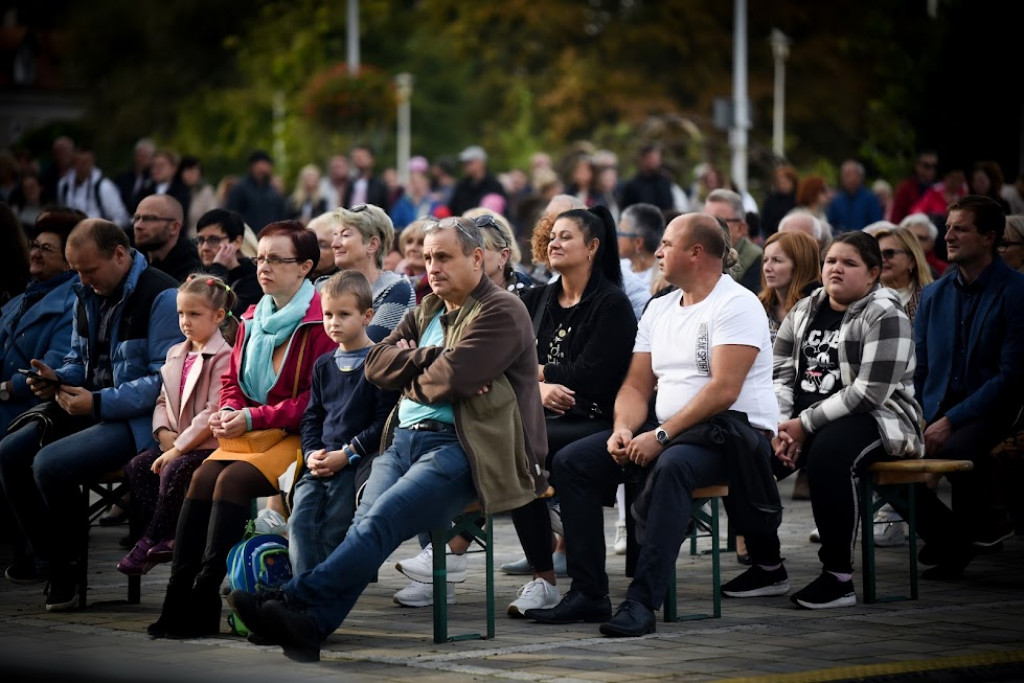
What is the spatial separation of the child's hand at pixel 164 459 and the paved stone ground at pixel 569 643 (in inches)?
27.2

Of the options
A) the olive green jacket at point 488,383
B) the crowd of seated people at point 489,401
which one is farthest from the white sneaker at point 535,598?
the olive green jacket at point 488,383

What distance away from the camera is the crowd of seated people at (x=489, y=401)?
7.71 meters

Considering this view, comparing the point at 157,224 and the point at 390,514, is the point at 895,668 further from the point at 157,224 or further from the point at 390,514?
the point at 157,224

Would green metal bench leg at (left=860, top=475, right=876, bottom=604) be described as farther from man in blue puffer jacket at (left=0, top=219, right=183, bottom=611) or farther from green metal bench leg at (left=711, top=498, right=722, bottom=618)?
man in blue puffer jacket at (left=0, top=219, right=183, bottom=611)

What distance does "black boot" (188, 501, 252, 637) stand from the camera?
7.78 m

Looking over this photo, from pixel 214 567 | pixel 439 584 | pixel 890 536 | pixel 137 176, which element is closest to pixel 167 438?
pixel 214 567

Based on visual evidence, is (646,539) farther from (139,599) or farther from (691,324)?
(139,599)

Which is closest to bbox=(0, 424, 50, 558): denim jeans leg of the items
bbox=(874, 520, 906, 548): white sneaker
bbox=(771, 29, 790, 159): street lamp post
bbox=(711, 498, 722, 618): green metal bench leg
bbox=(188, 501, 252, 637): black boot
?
bbox=(188, 501, 252, 637): black boot

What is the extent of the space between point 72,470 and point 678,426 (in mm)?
2988

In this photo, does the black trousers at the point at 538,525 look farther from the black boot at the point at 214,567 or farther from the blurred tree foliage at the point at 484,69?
the blurred tree foliage at the point at 484,69

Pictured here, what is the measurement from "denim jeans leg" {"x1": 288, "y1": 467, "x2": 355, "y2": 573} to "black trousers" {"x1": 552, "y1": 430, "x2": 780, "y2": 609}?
3.36ft

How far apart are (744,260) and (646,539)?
412cm

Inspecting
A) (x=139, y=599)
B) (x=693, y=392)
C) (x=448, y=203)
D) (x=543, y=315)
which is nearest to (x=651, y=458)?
(x=693, y=392)

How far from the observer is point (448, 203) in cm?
2184
